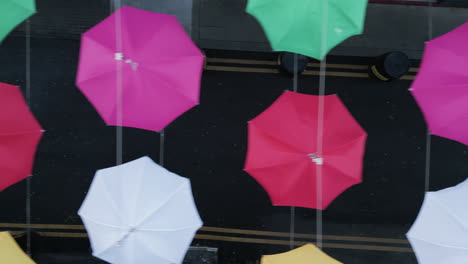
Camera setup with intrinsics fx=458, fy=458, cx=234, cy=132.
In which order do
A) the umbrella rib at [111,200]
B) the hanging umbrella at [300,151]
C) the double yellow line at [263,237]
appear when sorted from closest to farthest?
the umbrella rib at [111,200]
the hanging umbrella at [300,151]
the double yellow line at [263,237]

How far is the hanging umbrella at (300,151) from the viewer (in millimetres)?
7035

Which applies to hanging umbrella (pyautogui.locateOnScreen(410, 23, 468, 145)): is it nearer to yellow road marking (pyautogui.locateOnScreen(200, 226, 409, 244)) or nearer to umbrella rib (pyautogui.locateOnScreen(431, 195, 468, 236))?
umbrella rib (pyautogui.locateOnScreen(431, 195, 468, 236))

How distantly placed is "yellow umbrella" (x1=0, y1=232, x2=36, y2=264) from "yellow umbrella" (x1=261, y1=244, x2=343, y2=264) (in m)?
3.65

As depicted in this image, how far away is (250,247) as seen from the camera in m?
9.34

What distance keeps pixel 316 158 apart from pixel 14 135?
15.2ft

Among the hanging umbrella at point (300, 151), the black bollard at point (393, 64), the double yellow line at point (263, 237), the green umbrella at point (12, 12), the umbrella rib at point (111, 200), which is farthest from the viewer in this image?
the double yellow line at point (263, 237)

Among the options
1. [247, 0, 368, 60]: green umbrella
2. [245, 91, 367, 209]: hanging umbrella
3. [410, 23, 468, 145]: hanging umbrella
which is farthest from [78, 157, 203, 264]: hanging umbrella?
[410, 23, 468, 145]: hanging umbrella

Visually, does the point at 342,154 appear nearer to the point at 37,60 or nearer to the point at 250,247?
the point at 250,247

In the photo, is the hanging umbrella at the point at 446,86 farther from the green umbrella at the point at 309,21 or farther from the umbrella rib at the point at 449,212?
the green umbrella at the point at 309,21

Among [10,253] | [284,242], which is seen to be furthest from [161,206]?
[284,242]

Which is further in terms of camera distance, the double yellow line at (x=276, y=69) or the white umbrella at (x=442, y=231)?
the double yellow line at (x=276, y=69)

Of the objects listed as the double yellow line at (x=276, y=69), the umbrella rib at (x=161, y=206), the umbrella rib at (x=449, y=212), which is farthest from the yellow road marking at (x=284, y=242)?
the double yellow line at (x=276, y=69)

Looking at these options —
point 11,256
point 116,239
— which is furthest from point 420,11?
point 11,256

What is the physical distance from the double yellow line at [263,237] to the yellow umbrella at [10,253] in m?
2.13
